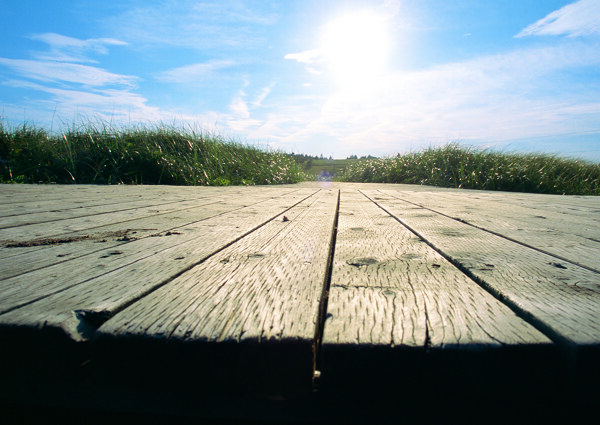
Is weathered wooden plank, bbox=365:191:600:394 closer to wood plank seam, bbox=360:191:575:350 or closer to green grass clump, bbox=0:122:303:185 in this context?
wood plank seam, bbox=360:191:575:350

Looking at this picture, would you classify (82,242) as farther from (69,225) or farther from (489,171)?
(489,171)

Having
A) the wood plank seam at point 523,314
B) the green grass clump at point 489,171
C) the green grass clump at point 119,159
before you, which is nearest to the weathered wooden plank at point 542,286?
the wood plank seam at point 523,314

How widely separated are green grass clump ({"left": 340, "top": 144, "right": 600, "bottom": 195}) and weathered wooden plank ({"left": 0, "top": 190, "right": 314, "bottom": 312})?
24.8 ft

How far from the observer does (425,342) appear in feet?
1.79

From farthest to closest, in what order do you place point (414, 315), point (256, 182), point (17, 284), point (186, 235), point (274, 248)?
point (256, 182), point (186, 235), point (274, 248), point (17, 284), point (414, 315)

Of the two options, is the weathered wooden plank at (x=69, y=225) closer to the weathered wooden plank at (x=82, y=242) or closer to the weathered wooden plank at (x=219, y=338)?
the weathered wooden plank at (x=82, y=242)

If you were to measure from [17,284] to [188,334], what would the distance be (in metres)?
0.59

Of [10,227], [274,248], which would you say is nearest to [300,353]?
[274,248]

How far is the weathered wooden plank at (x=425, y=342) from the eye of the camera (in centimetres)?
53

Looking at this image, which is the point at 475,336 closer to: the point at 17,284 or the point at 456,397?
the point at 456,397

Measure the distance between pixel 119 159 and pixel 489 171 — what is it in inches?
329

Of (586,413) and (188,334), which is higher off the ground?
(188,334)

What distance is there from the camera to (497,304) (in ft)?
2.32

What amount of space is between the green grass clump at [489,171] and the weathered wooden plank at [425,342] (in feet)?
25.6
